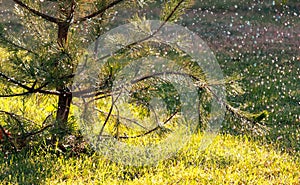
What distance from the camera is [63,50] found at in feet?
11.0

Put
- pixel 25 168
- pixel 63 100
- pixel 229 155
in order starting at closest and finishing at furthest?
1. pixel 25 168
2. pixel 63 100
3. pixel 229 155

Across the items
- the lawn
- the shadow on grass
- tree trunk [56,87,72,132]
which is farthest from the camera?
tree trunk [56,87,72,132]

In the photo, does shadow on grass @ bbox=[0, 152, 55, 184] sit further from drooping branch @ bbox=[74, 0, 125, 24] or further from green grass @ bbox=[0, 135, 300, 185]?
drooping branch @ bbox=[74, 0, 125, 24]

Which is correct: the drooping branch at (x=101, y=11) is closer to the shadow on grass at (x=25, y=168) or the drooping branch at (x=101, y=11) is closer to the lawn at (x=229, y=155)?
the lawn at (x=229, y=155)

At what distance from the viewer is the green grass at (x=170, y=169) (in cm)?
347

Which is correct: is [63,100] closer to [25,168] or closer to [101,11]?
[25,168]

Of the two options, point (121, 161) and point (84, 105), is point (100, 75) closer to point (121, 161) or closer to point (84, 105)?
point (84, 105)

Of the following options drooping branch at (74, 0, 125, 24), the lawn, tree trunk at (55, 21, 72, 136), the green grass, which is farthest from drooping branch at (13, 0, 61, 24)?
the green grass

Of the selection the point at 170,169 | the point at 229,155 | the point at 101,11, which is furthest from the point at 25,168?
the point at 229,155

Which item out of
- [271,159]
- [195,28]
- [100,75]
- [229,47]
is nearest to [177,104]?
[271,159]

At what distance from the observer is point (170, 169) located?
11.9 feet

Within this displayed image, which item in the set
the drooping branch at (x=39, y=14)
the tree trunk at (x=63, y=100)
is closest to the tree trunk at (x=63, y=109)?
the tree trunk at (x=63, y=100)

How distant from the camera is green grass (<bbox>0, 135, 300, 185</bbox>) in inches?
136

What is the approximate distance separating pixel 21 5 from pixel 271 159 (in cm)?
196
